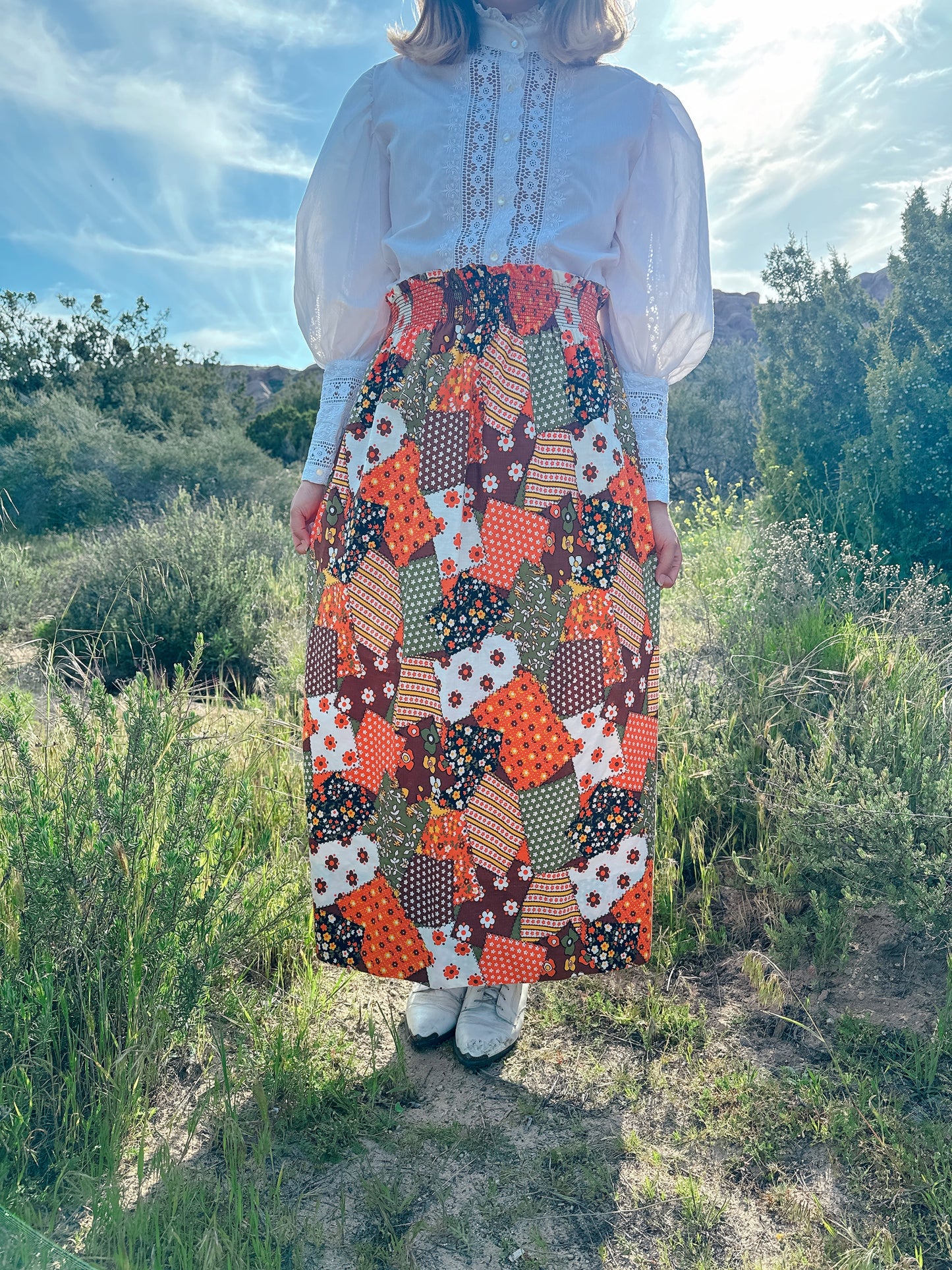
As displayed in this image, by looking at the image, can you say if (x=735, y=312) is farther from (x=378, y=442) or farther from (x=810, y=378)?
(x=378, y=442)

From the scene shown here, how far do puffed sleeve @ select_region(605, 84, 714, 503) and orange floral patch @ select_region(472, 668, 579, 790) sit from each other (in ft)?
1.73

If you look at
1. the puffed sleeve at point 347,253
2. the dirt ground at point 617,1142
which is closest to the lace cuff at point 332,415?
the puffed sleeve at point 347,253

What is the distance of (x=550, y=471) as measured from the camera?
1629mm

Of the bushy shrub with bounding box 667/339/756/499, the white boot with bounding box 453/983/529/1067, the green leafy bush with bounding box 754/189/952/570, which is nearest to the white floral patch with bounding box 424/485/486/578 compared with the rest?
the white boot with bounding box 453/983/529/1067

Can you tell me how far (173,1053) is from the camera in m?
1.69

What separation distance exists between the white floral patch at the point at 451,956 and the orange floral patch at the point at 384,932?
0.06 ft

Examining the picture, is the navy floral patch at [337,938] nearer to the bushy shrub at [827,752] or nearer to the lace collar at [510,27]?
the bushy shrub at [827,752]

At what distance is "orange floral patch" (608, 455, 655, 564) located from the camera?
66.4 inches

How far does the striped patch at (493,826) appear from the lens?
162cm

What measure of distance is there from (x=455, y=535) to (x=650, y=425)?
1.74ft

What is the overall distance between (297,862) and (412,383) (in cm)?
122

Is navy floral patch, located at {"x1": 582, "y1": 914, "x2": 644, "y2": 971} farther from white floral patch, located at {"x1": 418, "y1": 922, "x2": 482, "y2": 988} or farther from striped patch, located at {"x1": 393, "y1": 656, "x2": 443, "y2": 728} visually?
striped patch, located at {"x1": 393, "y1": 656, "x2": 443, "y2": 728}

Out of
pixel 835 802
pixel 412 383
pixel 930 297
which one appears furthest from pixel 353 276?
pixel 930 297

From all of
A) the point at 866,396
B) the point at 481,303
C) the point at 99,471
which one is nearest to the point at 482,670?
the point at 481,303
